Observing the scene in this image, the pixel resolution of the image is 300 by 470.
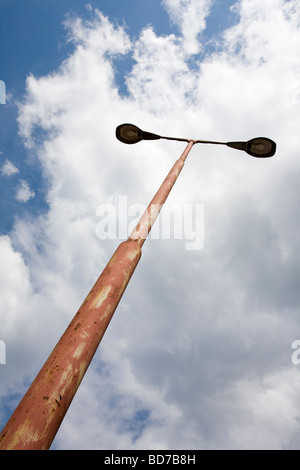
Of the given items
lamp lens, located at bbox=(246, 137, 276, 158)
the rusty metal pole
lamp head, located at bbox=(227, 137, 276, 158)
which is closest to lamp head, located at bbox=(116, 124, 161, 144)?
lamp head, located at bbox=(227, 137, 276, 158)

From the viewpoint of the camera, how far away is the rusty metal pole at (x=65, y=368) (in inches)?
56.7

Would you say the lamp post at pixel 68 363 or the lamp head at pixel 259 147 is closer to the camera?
the lamp post at pixel 68 363

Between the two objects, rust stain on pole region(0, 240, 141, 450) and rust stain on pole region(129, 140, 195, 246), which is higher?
rust stain on pole region(129, 140, 195, 246)

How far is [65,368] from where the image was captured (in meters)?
1.70

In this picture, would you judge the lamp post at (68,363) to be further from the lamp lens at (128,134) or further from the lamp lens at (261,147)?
the lamp lens at (261,147)

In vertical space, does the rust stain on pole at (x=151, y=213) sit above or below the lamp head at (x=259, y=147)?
below

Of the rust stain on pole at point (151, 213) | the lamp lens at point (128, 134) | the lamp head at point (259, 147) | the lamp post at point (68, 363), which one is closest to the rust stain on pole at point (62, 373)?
the lamp post at point (68, 363)

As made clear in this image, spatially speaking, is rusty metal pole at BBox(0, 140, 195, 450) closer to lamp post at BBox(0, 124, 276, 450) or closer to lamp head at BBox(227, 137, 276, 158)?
lamp post at BBox(0, 124, 276, 450)

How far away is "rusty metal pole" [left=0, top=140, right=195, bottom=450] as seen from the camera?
4.72 ft
